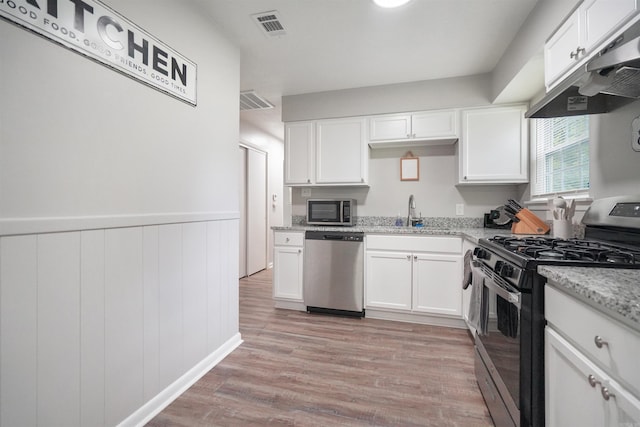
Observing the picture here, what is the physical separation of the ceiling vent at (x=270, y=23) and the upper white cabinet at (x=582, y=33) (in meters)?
1.74

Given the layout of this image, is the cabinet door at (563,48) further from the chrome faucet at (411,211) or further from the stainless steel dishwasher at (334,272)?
the stainless steel dishwasher at (334,272)

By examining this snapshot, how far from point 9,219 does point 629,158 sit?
2.68 metres

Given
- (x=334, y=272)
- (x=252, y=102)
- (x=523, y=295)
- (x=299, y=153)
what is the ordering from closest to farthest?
(x=523, y=295)
(x=334, y=272)
(x=299, y=153)
(x=252, y=102)

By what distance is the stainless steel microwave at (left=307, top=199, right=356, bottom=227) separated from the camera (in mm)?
3244

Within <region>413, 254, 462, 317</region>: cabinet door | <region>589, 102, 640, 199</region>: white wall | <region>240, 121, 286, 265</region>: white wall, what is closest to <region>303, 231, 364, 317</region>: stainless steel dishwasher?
<region>413, 254, 462, 317</region>: cabinet door

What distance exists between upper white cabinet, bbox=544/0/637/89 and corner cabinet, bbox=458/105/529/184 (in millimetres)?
1085

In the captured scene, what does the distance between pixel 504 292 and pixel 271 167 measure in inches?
189

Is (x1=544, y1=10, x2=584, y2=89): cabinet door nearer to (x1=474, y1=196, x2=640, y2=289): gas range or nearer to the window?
the window

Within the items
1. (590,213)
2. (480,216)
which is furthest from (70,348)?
(480,216)

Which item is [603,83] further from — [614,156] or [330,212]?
[330,212]

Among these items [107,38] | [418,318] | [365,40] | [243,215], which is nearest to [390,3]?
[365,40]

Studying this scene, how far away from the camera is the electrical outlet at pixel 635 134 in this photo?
54.4 inches

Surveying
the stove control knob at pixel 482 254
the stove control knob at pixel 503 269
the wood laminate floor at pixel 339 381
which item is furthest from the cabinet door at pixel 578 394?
the wood laminate floor at pixel 339 381

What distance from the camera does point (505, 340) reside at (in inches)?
51.2
